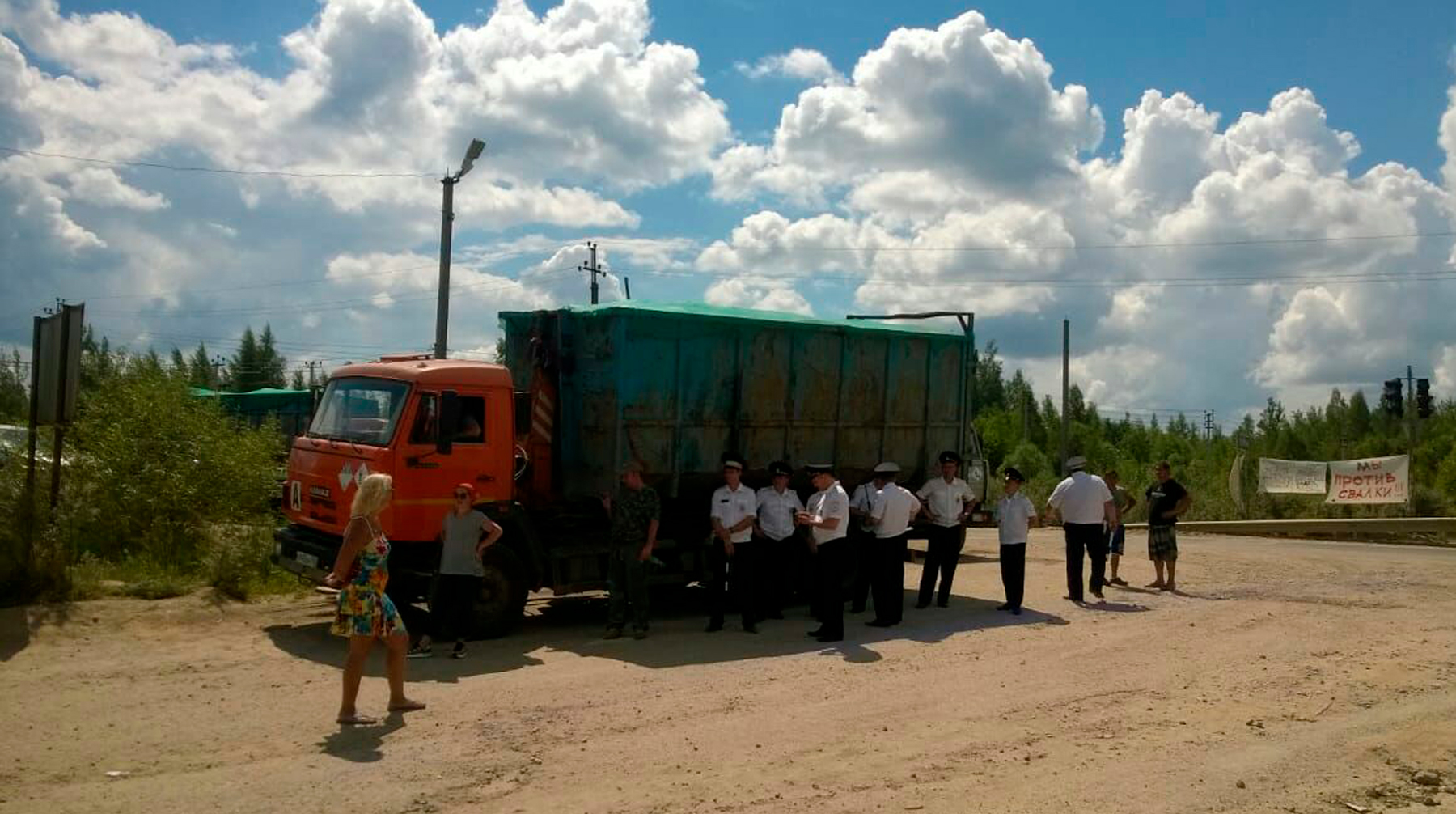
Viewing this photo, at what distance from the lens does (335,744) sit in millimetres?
6730

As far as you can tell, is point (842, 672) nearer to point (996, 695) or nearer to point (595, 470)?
point (996, 695)

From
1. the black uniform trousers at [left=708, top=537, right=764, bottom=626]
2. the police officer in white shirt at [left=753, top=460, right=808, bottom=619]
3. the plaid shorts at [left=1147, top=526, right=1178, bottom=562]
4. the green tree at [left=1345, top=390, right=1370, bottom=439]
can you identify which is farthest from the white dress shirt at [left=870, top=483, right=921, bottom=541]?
the green tree at [left=1345, top=390, right=1370, bottom=439]

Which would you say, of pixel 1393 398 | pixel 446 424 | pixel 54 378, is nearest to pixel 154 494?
pixel 54 378

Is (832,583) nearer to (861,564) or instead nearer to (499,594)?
(861,564)

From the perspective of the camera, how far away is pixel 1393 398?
27.4m

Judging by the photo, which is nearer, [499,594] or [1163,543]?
[499,594]

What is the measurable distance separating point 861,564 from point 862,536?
0.94 ft

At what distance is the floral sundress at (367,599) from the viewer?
23.9ft

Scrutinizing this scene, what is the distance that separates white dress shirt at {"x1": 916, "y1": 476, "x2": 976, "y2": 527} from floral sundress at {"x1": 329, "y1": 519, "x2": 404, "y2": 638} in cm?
669

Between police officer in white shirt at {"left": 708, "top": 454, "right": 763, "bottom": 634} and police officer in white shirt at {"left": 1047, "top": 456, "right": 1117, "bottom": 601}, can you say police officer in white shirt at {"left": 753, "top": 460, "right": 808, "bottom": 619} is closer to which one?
police officer in white shirt at {"left": 708, "top": 454, "right": 763, "bottom": 634}

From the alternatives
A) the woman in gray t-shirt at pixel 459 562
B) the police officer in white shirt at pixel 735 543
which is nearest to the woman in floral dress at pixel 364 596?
the woman in gray t-shirt at pixel 459 562

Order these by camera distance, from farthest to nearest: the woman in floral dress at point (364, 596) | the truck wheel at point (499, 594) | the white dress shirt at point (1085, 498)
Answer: the white dress shirt at point (1085, 498) → the truck wheel at point (499, 594) → the woman in floral dress at point (364, 596)

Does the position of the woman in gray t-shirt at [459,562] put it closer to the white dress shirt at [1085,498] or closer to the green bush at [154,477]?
the green bush at [154,477]

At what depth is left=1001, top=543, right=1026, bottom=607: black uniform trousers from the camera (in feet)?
40.3
